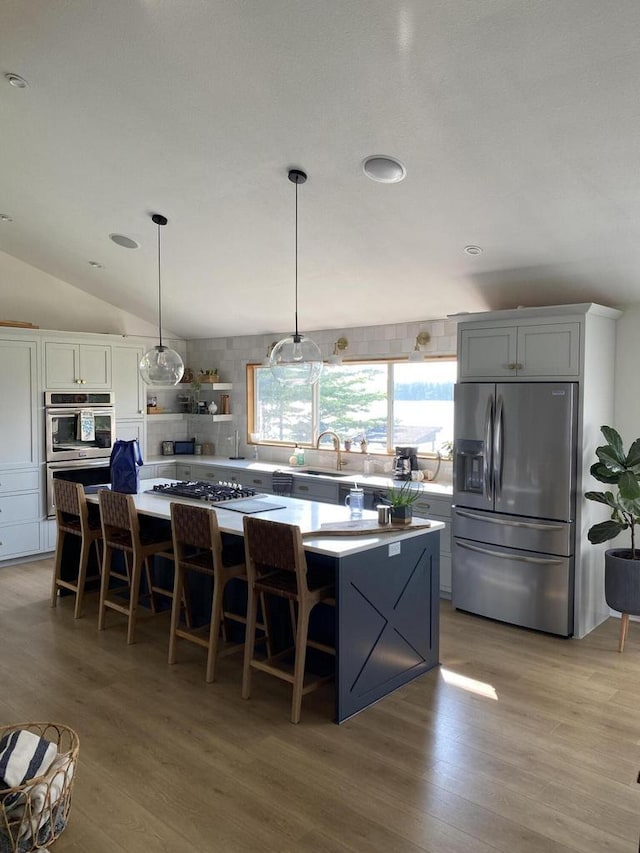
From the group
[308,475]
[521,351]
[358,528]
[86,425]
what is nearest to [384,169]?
[521,351]

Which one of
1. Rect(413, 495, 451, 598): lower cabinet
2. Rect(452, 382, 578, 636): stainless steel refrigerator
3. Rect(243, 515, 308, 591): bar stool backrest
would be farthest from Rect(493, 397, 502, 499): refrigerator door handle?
Rect(243, 515, 308, 591): bar stool backrest

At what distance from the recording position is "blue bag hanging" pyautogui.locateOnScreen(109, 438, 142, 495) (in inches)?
187

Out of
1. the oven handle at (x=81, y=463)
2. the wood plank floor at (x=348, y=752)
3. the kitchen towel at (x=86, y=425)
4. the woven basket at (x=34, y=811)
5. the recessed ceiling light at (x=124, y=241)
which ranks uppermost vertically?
the recessed ceiling light at (x=124, y=241)

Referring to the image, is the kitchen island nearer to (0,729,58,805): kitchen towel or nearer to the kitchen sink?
(0,729,58,805): kitchen towel

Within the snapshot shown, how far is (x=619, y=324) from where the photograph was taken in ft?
15.4

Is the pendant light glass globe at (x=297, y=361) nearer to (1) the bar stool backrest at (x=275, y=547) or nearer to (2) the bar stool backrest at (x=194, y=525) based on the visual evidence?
(1) the bar stool backrest at (x=275, y=547)

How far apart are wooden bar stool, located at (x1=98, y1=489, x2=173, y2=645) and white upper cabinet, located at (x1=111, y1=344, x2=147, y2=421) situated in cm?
249

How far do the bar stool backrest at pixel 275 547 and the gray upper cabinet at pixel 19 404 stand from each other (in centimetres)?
359

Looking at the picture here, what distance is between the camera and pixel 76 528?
4.96 meters

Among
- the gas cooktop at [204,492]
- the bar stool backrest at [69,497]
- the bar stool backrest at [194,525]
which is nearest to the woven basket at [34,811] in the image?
the bar stool backrest at [194,525]

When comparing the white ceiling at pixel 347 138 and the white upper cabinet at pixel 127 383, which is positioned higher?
the white ceiling at pixel 347 138

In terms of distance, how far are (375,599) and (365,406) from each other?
124 inches

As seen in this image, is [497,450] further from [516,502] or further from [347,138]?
[347,138]

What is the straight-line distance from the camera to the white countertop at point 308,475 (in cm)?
532
